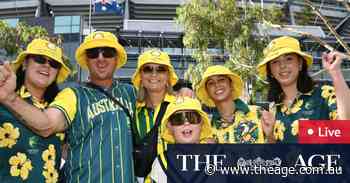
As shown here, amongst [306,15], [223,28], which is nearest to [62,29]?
[223,28]

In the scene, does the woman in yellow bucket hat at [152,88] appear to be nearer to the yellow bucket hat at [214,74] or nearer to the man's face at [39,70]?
the yellow bucket hat at [214,74]

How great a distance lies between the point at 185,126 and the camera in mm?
3324

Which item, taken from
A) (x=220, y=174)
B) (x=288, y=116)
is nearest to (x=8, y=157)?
(x=220, y=174)

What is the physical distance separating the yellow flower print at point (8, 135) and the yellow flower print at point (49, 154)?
231 mm

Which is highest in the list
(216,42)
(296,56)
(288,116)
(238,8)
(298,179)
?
(238,8)

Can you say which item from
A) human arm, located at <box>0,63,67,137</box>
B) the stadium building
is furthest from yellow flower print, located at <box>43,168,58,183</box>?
the stadium building

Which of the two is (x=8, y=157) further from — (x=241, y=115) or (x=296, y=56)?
(x=296, y=56)

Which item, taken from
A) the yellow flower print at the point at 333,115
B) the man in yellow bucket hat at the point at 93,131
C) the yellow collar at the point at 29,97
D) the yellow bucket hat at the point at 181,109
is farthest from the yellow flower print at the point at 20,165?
the yellow flower print at the point at 333,115

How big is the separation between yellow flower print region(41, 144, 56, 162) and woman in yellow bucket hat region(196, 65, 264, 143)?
50.2 inches

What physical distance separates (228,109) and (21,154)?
172 centimetres

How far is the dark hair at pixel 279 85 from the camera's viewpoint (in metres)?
3.74

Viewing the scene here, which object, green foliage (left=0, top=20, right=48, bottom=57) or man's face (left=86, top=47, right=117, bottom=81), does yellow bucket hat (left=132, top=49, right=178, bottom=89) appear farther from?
green foliage (left=0, top=20, right=48, bottom=57)

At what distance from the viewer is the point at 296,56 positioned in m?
3.71

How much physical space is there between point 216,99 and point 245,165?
1155 mm
